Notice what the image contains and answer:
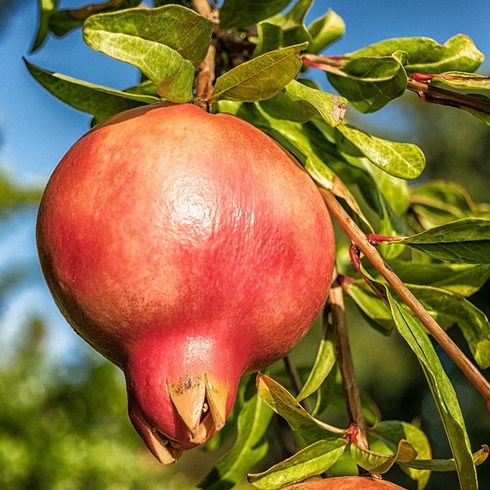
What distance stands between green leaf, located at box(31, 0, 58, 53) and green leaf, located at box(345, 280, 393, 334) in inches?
18.5

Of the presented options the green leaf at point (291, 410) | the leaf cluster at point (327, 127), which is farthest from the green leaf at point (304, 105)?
the green leaf at point (291, 410)

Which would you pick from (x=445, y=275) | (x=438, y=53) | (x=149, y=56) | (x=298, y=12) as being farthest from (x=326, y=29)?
(x=149, y=56)

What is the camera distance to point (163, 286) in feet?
1.79

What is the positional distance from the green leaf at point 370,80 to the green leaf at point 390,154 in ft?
0.12

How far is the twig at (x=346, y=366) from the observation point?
721mm

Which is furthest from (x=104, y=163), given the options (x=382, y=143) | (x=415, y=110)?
(x=415, y=110)

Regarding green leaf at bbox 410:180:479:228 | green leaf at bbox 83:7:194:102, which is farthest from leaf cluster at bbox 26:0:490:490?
green leaf at bbox 410:180:479:228

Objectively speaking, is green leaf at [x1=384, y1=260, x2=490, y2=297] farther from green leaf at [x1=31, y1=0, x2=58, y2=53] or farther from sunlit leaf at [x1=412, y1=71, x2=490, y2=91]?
green leaf at [x1=31, y1=0, x2=58, y2=53]

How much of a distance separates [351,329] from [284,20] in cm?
1328

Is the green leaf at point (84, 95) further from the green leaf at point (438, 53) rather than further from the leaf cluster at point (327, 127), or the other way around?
the green leaf at point (438, 53)

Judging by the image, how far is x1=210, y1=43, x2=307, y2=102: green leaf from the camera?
61 centimetres

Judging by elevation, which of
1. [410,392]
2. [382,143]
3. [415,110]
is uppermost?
[382,143]

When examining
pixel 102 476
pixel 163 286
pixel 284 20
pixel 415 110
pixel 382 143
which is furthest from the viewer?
pixel 415 110

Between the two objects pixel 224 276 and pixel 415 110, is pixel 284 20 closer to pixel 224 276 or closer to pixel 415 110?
pixel 224 276
